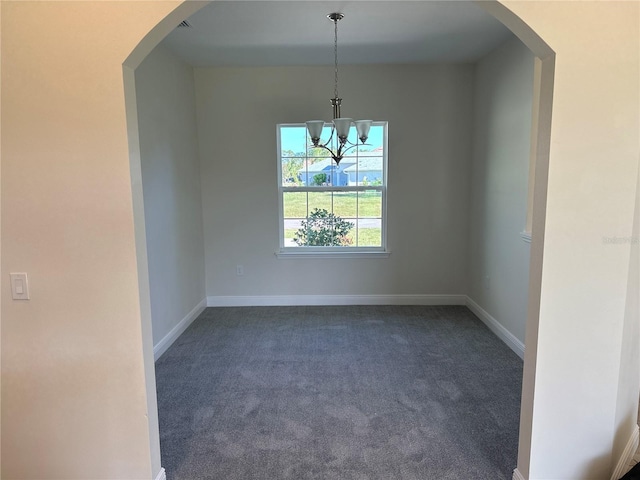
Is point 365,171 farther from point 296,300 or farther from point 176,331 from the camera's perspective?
point 176,331

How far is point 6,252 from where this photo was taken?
1630 millimetres

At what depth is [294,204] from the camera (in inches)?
178

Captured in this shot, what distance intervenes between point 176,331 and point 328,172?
2259 mm

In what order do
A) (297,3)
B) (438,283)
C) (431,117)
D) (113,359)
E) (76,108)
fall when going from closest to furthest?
(76,108) < (113,359) < (297,3) < (431,117) < (438,283)

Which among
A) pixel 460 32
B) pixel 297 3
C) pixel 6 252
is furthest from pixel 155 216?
pixel 460 32

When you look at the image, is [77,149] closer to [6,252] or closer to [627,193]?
[6,252]

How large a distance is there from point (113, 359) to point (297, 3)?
94.9 inches

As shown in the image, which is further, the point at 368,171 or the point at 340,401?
the point at 368,171

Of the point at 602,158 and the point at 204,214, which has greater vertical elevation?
the point at 602,158

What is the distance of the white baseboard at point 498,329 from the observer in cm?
324

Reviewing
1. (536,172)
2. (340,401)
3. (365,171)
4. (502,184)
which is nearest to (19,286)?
(340,401)

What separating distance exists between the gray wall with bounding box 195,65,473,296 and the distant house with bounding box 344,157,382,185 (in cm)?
15

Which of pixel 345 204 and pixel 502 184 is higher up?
pixel 502 184

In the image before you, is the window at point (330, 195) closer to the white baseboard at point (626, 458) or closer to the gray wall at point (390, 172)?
the gray wall at point (390, 172)
